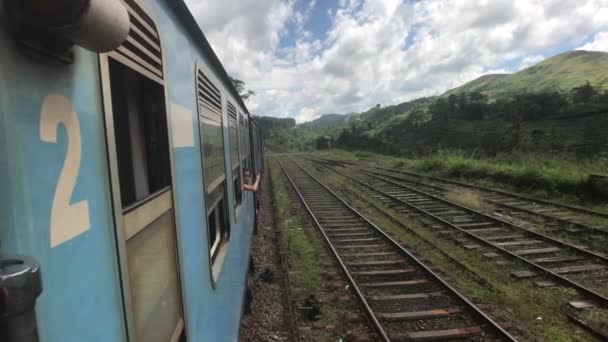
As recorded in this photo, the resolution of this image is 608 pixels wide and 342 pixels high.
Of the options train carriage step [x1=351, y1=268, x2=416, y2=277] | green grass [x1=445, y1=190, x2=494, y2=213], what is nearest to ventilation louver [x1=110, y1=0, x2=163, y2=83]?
train carriage step [x1=351, y1=268, x2=416, y2=277]

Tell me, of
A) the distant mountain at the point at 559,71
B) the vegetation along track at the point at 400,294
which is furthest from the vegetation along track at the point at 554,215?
the distant mountain at the point at 559,71

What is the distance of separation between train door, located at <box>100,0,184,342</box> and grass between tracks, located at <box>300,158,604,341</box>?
175 inches

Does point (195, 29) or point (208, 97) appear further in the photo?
point (208, 97)

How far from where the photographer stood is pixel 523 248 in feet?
22.3

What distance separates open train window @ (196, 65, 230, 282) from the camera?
265 cm

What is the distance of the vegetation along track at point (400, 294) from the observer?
417cm

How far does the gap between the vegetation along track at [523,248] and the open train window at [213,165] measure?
5.08 metres

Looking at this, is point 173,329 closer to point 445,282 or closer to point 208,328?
point 208,328

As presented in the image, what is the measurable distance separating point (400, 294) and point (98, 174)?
16.7 feet

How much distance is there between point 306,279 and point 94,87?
5367 mm

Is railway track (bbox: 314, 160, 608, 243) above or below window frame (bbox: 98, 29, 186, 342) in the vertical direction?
below

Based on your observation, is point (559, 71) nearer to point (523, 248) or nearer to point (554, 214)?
point (554, 214)

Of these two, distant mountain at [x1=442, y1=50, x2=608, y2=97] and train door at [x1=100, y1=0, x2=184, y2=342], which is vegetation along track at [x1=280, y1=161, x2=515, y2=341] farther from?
distant mountain at [x1=442, y1=50, x2=608, y2=97]

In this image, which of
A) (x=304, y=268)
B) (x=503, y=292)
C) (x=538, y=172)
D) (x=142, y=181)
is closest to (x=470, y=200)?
(x=538, y=172)
